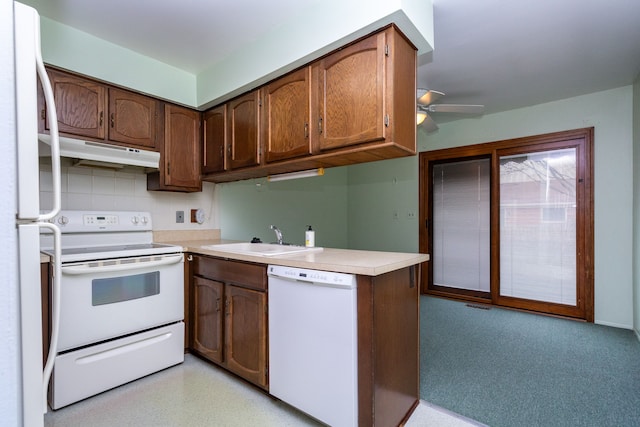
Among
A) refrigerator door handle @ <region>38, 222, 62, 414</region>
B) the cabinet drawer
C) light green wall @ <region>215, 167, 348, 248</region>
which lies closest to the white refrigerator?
refrigerator door handle @ <region>38, 222, 62, 414</region>

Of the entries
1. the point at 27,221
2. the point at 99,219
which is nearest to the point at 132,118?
the point at 99,219

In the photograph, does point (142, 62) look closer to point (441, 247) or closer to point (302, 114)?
point (302, 114)

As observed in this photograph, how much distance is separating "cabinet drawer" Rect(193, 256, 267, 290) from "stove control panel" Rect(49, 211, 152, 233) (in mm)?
630

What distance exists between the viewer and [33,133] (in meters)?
0.70

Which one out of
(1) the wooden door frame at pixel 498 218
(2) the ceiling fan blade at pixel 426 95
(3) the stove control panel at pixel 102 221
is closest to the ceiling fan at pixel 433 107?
(2) the ceiling fan blade at pixel 426 95

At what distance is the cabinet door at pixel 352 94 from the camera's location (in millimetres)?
1694

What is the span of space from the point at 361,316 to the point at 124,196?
2.28 meters

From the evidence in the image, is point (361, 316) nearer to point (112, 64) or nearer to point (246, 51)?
point (246, 51)

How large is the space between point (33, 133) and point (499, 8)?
7.94ft

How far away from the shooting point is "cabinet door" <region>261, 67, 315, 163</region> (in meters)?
2.05

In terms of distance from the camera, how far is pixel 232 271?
2061mm

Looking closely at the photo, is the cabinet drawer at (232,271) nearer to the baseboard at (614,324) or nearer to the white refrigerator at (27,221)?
the white refrigerator at (27,221)

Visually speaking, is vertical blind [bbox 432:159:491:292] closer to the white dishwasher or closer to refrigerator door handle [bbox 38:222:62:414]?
the white dishwasher

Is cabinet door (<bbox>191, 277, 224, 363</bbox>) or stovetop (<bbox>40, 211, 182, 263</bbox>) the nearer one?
stovetop (<bbox>40, 211, 182, 263</bbox>)
